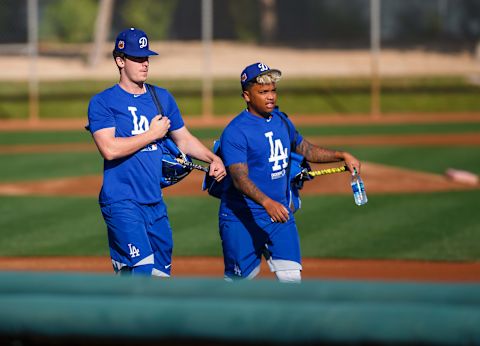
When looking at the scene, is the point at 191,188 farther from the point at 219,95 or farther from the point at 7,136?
the point at 219,95

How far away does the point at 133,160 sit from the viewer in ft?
23.6

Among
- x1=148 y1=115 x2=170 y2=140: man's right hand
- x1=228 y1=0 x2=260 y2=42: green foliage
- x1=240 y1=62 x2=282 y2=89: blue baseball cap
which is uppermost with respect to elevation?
x1=228 y1=0 x2=260 y2=42: green foliage

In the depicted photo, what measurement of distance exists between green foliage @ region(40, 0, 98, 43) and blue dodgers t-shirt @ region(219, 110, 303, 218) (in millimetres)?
27001

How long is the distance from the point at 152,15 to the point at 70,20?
3.42 m

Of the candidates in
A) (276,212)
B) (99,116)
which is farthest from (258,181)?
(99,116)

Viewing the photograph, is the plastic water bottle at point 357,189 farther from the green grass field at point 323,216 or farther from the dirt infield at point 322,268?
the green grass field at point 323,216

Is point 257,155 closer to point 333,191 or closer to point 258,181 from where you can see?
point 258,181

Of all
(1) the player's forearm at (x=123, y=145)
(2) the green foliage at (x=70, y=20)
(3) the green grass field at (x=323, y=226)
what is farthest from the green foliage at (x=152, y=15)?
(1) the player's forearm at (x=123, y=145)

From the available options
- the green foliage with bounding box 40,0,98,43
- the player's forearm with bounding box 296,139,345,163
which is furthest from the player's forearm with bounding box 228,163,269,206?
the green foliage with bounding box 40,0,98,43

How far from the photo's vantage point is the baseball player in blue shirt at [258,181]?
285 inches

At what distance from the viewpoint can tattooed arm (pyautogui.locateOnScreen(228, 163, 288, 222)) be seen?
22.5 feet

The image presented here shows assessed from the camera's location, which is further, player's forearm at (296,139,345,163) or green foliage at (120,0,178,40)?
green foliage at (120,0,178,40)

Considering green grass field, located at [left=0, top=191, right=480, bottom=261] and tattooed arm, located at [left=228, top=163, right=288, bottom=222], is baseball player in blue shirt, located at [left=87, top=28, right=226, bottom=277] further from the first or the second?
green grass field, located at [left=0, top=191, right=480, bottom=261]

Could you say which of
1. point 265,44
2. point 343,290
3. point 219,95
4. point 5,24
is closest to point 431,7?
point 265,44
